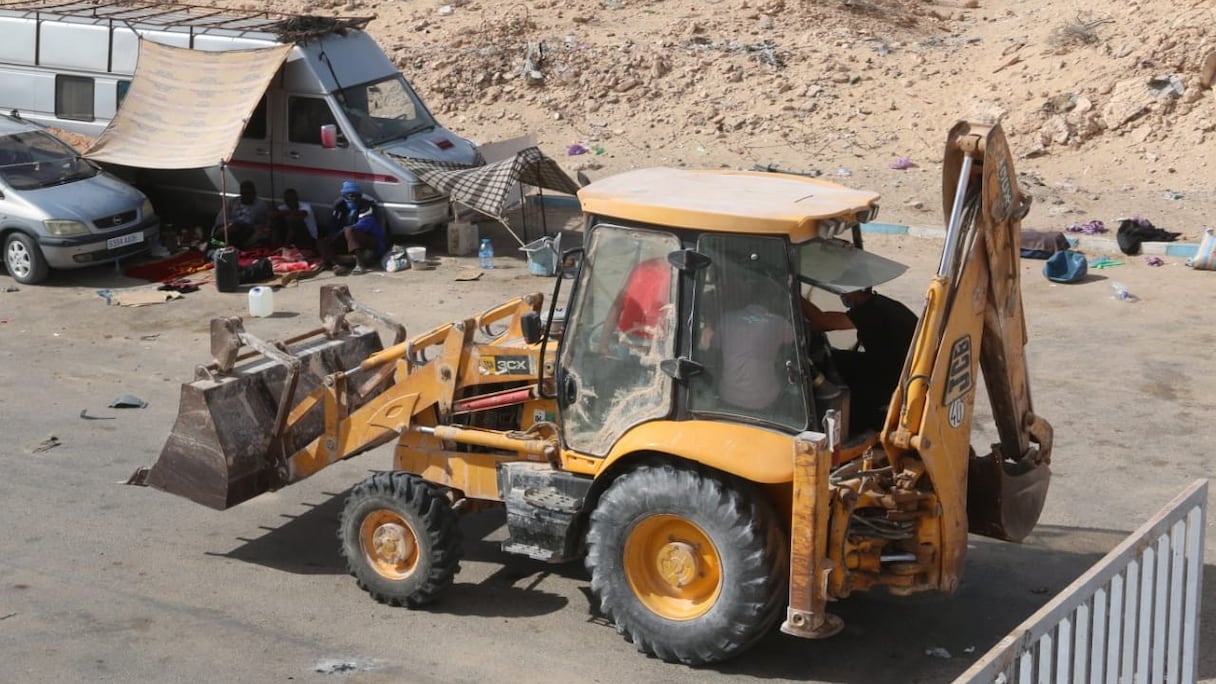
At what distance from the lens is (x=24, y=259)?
51.6ft

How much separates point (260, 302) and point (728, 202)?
8.56 metres

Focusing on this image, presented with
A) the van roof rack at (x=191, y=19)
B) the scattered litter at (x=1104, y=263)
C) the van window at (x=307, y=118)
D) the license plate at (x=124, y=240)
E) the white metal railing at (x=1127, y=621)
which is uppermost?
the van roof rack at (x=191, y=19)

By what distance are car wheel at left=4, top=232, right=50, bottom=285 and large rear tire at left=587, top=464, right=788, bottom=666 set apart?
10.6 meters

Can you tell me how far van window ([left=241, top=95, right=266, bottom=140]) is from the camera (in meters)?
16.9

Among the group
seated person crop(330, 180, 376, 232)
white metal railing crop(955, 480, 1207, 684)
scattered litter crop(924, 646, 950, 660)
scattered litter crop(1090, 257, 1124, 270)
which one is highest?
seated person crop(330, 180, 376, 232)

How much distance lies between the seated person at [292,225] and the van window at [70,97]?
3177mm

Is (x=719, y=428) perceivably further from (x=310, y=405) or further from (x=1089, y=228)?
(x=1089, y=228)

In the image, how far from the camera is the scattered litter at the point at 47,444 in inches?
420

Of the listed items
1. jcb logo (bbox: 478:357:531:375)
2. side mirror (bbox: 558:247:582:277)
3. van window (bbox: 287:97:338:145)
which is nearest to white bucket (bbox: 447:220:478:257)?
van window (bbox: 287:97:338:145)

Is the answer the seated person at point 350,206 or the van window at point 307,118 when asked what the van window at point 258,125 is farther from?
the seated person at point 350,206

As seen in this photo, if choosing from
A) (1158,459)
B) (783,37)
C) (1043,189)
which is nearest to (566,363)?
(1158,459)

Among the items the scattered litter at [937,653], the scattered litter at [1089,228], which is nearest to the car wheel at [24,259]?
the scattered litter at [1089,228]

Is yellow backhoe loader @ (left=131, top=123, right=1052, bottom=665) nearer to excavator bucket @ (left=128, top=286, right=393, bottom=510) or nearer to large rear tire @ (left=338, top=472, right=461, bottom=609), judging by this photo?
large rear tire @ (left=338, top=472, right=461, bottom=609)

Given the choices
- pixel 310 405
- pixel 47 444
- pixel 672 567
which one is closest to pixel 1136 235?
pixel 672 567
